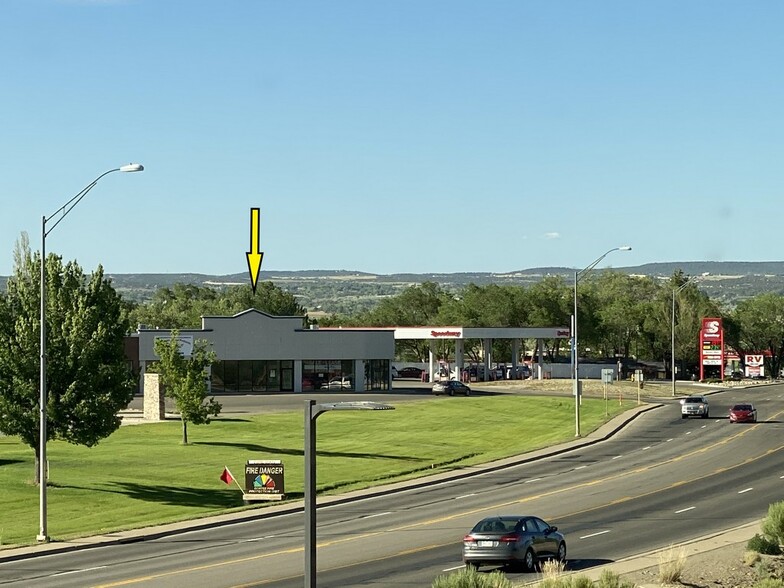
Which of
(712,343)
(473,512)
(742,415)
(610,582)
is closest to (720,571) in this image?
(610,582)

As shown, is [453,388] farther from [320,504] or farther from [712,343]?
[320,504]

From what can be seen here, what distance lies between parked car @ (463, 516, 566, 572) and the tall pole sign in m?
98.6

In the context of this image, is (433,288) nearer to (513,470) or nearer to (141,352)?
(141,352)

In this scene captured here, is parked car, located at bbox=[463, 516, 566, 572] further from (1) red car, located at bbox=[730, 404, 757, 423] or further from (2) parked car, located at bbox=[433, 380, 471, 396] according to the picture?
(2) parked car, located at bbox=[433, 380, 471, 396]

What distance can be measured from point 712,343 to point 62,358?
9180 cm

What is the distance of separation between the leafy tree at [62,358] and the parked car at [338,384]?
5777 cm

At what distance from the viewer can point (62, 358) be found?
4878 cm

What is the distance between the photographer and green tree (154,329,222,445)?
6481cm

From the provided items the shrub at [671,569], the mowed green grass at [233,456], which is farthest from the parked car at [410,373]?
the shrub at [671,569]

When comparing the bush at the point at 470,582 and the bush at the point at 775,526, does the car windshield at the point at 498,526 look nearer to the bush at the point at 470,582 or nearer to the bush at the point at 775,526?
the bush at the point at 775,526

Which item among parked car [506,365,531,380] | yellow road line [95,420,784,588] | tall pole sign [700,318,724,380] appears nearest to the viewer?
yellow road line [95,420,784,588]

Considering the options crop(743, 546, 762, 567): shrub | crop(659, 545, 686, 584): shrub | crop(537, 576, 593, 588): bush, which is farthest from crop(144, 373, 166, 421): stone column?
crop(537, 576, 593, 588): bush

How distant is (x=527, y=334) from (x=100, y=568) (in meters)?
94.3

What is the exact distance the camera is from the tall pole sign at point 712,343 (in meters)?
126
